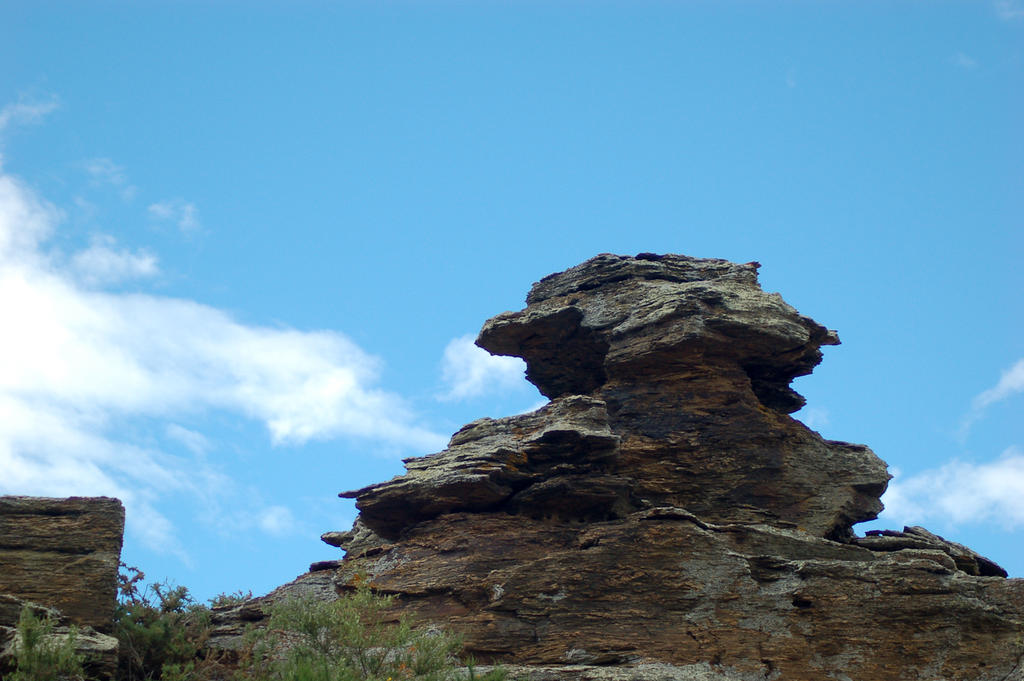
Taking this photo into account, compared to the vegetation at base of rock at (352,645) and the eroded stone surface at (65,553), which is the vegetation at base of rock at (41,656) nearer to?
the eroded stone surface at (65,553)

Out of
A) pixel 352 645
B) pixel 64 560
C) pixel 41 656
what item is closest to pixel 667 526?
pixel 352 645

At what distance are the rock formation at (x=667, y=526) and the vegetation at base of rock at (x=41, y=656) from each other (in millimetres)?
6934

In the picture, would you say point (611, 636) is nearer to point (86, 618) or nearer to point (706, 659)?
point (706, 659)

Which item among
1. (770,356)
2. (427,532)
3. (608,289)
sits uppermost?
(608,289)

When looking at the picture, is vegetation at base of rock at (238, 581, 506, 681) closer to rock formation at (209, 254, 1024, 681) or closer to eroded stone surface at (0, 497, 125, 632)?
rock formation at (209, 254, 1024, 681)

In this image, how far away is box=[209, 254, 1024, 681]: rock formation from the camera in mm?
25922

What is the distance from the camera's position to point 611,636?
1041 inches

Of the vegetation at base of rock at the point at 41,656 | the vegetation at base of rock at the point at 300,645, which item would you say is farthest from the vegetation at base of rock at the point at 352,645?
the vegetation at base of rock at the point at 41,656

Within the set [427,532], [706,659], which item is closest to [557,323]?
[427,532]

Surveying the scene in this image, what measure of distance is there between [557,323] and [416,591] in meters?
12.5

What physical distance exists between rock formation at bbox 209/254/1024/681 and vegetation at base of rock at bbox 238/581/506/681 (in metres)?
1.54

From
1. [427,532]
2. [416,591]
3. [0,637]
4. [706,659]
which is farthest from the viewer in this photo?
[427,532]

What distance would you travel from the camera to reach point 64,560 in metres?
27.2

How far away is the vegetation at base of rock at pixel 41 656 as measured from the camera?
2170 centimetres
